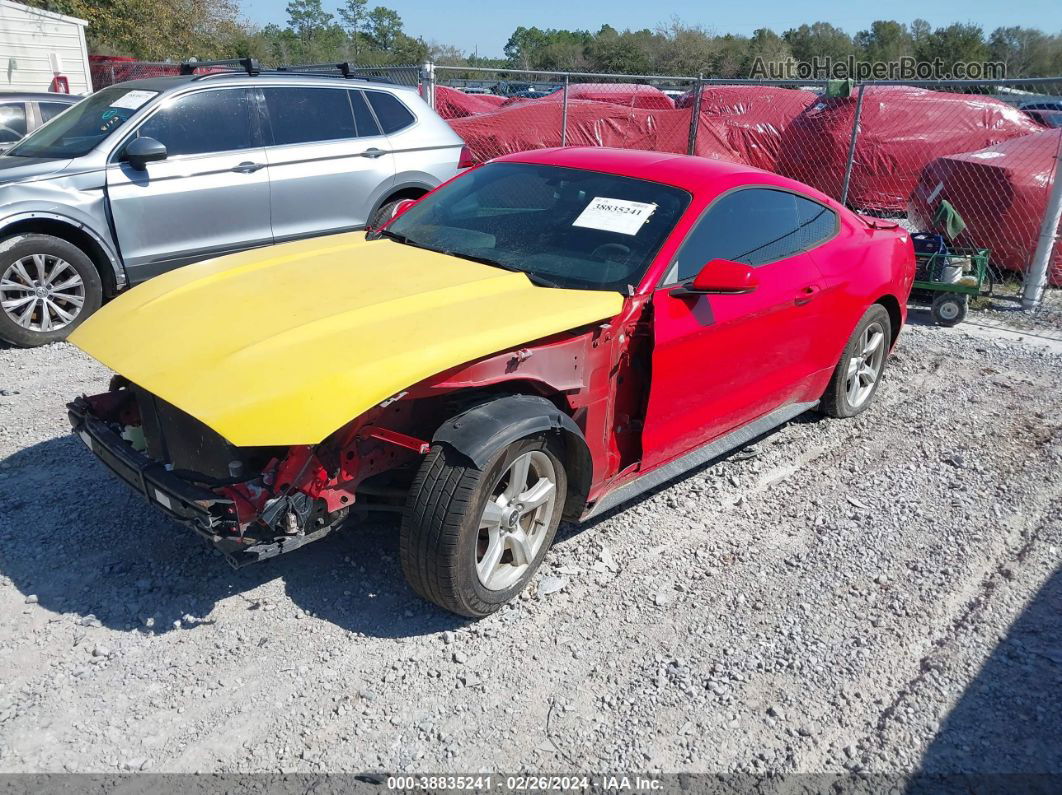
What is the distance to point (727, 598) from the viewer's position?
363cm

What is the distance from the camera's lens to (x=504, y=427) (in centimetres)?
308

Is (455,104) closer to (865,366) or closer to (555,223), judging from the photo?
(865,366)

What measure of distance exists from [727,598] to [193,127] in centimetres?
544

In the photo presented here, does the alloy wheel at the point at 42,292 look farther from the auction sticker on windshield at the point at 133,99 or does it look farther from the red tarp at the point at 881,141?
the red tarp at the point at 881,141

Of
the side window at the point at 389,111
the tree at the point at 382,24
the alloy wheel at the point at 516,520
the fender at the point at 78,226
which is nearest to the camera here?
the alloy wheel at the point at 516,520

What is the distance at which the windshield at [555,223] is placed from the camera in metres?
3.78

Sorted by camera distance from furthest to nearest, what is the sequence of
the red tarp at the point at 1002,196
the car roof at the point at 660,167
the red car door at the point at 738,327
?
the red tarp at the point at 1002,196
the car roof at the point at 660,167
the red car door at the point at 738,327

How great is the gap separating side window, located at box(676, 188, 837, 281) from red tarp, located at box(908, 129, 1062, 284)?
4.89 meters

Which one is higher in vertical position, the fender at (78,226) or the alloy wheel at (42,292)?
the fender at (78,226)

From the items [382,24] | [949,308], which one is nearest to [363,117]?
[949,308]

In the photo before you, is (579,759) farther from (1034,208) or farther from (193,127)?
(1034,208)

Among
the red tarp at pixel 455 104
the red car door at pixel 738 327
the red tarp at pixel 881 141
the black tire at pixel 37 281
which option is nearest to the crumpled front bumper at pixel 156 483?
the red car door at pixel 738 327

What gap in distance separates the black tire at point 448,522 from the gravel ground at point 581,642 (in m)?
0.26

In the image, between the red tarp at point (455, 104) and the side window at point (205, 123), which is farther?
the red tarp at point (455, 104)
